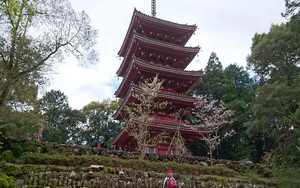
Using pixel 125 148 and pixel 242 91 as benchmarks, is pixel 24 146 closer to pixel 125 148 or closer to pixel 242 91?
pixel 125 148

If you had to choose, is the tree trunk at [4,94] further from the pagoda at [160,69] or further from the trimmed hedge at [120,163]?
the pagoda at [160,69]

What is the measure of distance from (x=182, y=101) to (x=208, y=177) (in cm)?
1035

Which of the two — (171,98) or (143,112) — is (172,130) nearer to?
(171,98)

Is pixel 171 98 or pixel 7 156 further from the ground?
pixel 171 98

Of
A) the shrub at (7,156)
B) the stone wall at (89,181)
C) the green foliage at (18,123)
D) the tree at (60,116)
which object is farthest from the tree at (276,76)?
the tree at (60,116)

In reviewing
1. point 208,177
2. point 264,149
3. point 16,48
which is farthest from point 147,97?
point 264,149

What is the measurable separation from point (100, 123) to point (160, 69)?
77.0ft

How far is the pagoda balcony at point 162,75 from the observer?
29016 mm

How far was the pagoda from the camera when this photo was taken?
1088 inches

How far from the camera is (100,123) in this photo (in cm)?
5103

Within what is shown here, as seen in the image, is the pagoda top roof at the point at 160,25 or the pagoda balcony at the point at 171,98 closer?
the pagoda balcony at the point at 171,98

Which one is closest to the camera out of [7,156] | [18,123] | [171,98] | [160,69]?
[7,156]

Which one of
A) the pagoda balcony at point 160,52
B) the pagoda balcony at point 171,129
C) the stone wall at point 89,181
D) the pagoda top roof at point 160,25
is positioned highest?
the pagoda top roof at point 160,25

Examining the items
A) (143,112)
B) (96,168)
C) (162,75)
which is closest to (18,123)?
(96,168)
